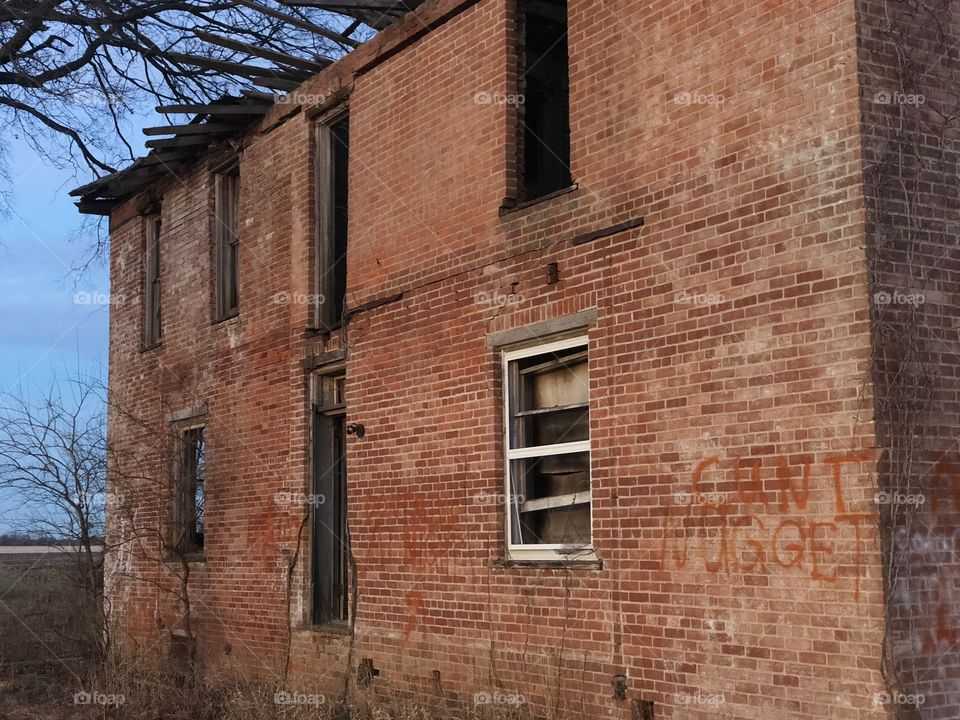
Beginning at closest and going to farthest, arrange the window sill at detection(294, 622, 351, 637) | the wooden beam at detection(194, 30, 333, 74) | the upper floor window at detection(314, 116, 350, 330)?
the window sill at detection(294, 622, 351, 637) → the wooden beam at detection(194, 30, 333, 74) → the upper floor window at detection(314, 116, 350, 330)

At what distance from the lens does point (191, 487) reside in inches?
620

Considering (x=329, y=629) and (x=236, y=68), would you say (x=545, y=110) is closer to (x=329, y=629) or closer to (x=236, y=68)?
(x=236, y=68)

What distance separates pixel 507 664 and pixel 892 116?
5.05m

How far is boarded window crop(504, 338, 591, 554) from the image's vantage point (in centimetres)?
920

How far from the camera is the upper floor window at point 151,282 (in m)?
17.0

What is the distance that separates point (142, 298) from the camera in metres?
17.2

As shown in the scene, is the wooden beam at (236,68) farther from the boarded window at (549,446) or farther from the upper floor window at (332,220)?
the boarded window at (549,446)

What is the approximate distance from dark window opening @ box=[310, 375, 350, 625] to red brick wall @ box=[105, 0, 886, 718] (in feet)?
0.75

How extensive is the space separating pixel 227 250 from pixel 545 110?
18.0ft

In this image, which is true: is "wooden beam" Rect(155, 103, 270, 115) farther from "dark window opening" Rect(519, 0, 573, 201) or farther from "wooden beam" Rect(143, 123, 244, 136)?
"dark window opening" Rect(519, 0, 573, 201)

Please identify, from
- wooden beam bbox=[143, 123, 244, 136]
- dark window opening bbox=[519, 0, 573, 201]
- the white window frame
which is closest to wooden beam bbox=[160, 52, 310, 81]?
wooden beam bbox=[143, 123, 244, 136]

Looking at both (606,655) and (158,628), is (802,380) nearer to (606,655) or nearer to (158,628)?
(606,655)

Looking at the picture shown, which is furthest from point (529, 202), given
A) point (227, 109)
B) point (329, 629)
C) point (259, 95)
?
point (227, 109)

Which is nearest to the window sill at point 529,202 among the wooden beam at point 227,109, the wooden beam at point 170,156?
the wooden beam at point 227,109
